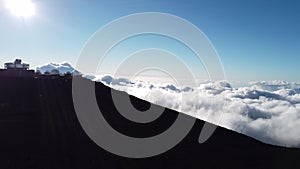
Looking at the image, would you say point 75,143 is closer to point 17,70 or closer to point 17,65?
point 17,70

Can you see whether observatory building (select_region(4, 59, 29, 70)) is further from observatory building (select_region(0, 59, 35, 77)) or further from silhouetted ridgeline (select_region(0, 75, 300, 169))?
silhouetted ridgeline (select_region(0, 75, 300, 169))

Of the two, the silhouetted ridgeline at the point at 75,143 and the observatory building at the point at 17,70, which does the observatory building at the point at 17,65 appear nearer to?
the observatory building at the point at 17,70

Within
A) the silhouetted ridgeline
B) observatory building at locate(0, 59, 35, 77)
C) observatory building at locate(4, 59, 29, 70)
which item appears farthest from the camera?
observatory building at locate(4, 59, 29, 70)

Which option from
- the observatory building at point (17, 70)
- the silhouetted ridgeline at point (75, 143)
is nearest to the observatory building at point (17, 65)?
the observatory building at point (17, 70)

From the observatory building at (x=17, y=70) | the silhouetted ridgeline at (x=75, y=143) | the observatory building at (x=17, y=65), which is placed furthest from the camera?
the observatory building at (x=17, y=65)

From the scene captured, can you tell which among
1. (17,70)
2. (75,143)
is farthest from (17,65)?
(75,143)

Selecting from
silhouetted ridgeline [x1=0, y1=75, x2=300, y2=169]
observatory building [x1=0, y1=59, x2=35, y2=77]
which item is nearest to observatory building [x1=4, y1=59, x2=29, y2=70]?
observatory building [x1=0, y1=59, x2=35, y2=77]
